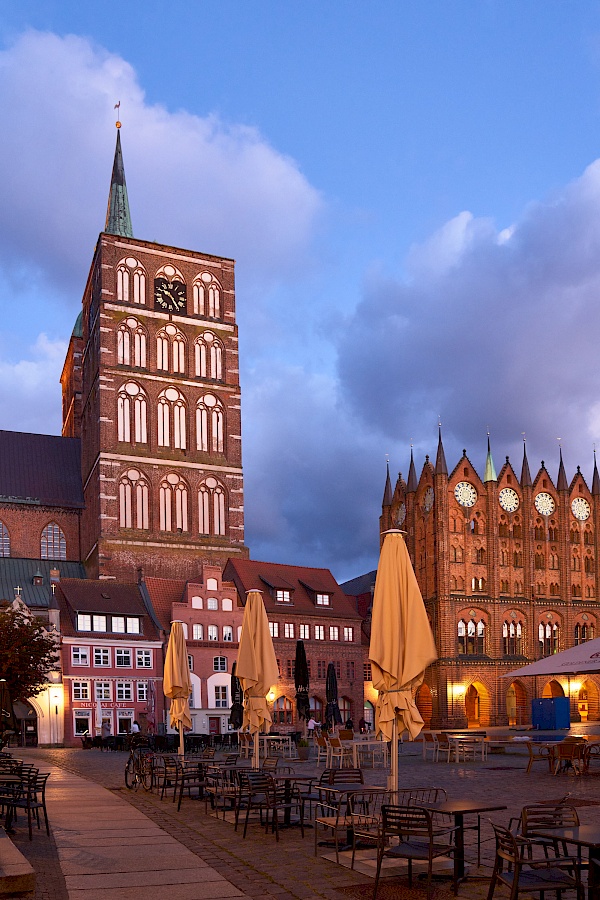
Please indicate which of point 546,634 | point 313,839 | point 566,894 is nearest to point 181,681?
point 313,839

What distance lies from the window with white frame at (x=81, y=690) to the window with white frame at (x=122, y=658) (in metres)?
2.06

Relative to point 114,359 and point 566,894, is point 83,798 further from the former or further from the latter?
point 114,359

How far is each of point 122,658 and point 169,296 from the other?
26.5 meters

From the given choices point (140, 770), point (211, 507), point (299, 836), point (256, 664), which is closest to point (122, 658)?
point (211, 507)

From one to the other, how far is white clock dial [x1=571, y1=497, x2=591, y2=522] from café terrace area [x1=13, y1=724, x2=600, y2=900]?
5099 centimetres

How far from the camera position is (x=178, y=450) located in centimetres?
6631

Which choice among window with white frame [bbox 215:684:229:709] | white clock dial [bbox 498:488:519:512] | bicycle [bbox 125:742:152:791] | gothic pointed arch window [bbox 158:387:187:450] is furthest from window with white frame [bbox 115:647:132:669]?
bicycle [bbox 125:742:152:791]

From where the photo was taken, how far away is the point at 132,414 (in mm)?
65375

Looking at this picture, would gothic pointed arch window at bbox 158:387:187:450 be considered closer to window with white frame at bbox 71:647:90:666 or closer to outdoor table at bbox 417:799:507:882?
window with white frame at bbox 71:647:90:666

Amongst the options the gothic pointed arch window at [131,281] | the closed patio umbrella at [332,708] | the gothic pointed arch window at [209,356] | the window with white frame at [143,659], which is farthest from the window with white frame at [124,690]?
the gothic pointed arch window at [131,281]

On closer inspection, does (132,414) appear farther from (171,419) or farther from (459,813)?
(459,813)

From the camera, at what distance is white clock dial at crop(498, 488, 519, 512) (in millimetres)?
67062

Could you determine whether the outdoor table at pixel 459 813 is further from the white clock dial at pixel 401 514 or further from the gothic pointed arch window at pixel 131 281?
the white clock dial at pixel 401 514

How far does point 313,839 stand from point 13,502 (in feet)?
182
